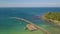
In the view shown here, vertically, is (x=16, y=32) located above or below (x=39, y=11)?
below

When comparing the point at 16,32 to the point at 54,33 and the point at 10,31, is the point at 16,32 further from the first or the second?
the point at 54,33

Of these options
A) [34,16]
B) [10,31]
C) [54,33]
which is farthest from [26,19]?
[54,33]

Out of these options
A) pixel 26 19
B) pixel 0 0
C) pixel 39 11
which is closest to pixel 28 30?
pixel 26 19

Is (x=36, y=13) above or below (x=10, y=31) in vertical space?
above

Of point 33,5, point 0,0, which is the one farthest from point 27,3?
point 0,0

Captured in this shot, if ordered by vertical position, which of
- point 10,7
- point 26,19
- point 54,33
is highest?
point 10,7

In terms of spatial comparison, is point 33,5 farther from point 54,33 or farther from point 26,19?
point 54,33
